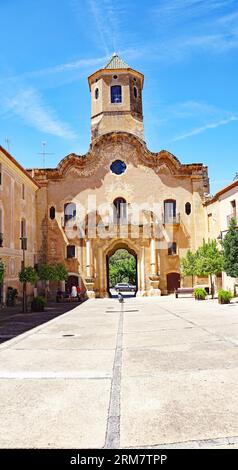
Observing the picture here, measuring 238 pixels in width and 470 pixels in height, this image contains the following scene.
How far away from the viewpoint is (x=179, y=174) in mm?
35625

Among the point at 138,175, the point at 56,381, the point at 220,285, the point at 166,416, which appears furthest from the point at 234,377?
the point at 138,175

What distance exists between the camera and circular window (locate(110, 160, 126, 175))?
117 ft

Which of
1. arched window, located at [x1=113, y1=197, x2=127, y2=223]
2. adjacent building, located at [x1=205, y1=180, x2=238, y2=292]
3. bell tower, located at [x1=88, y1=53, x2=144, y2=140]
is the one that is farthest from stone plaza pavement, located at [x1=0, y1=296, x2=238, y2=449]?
bell tower, located at [x1=88, y1=53, x2=144, y2=140]

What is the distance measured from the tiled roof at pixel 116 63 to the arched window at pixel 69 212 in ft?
48.6

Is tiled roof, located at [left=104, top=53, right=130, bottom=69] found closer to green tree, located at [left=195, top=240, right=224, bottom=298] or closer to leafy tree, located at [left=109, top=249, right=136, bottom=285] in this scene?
green tree, located at [left=195, top=240, right=224, bottom=298]

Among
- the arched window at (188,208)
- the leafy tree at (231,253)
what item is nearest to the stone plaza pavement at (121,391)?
the leafy tree at (231,253)

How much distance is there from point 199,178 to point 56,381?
30.8 m

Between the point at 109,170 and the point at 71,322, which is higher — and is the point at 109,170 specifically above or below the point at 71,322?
above

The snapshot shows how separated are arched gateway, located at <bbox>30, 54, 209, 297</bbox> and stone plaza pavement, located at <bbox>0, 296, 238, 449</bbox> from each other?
22895 millimetres

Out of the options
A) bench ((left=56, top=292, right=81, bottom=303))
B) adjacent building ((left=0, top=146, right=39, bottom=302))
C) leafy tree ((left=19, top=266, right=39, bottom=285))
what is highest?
adjacent building ((left=0, top=146, right=39, bottom=302))

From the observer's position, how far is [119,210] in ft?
116

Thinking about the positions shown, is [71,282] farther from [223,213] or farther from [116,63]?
[116,63]
